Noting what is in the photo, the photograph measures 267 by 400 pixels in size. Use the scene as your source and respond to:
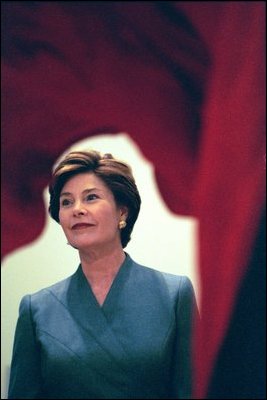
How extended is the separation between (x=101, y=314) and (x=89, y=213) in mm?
162

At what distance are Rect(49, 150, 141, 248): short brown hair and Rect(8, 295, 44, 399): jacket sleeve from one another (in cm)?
21

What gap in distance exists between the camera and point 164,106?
2.82 feet

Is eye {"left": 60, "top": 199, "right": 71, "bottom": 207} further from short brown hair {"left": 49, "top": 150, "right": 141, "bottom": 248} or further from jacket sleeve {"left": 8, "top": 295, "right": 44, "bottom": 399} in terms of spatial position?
jacket sleeve {"left": 8, "top": 295, "right": 44, "bottom": 399}

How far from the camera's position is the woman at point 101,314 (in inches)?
31.3

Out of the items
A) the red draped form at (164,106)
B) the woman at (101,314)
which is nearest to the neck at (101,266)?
the woman at (101,314)

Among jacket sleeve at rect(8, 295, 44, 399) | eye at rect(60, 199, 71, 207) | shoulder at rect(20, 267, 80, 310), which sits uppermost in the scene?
eye at rect(60, 199, 71, 207)

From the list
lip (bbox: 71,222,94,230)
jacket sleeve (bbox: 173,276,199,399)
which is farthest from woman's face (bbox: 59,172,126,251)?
jacket sleeve (bbox: 173,276,199,399)

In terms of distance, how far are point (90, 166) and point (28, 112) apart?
0.15 m

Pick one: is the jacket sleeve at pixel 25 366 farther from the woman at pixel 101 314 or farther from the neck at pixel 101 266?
the neck at pixel 101 266

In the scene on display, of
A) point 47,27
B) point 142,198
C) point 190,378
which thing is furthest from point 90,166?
point 190,378

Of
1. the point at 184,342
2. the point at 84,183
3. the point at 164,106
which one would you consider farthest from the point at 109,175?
the point at 184,342

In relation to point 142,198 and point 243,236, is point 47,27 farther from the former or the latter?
point 243,236

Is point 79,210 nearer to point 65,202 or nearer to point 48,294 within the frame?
point 65,202

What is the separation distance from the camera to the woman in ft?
2.61
